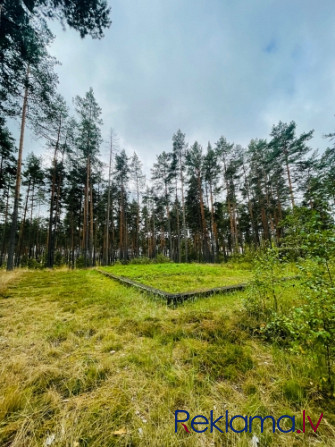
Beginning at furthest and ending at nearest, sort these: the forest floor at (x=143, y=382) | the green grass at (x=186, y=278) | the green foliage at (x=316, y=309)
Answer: the green grass at (x=186, y=278)
the green foliage at (x=316, y=309)
the forest floor at (x=143, y=382)

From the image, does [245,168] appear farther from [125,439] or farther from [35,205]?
[35,205]

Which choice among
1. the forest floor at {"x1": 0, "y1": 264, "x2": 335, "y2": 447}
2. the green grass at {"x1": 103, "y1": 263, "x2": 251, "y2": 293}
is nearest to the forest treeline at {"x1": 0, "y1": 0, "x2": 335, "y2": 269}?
the green grass at {"x1": 103, "y1": 263, "x2": 251, "y2": 293}

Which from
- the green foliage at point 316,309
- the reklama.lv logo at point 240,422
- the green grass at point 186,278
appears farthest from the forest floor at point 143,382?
the green grass at point 186,278

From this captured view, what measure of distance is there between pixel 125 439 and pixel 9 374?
133cm

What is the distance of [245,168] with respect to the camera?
65.1 ft

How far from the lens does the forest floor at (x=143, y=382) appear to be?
3.47ft

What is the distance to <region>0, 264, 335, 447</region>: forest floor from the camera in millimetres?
1058

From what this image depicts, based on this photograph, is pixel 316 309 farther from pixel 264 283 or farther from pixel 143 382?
pixel 143 382

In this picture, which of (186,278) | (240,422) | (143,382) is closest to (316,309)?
(240,422)

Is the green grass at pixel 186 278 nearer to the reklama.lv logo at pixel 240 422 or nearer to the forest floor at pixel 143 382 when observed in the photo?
the forest floor at pixel 143 382

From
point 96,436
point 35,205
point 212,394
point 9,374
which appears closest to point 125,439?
point 96,436

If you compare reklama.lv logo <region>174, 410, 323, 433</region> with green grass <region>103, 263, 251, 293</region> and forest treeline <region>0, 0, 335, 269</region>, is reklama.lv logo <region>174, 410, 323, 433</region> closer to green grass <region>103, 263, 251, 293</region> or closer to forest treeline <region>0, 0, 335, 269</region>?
green grass <region>103, 263, 251, 293</region>

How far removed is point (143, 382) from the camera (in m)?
1.49

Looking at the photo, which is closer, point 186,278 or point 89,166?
point 186,278
